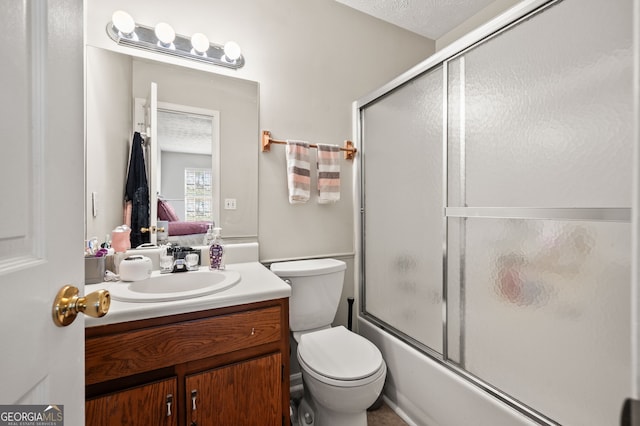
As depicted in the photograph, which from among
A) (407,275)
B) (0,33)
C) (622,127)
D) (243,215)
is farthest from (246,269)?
(622,127)

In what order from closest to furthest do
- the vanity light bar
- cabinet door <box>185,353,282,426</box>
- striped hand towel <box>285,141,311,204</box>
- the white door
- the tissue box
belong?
the white door, cabinet door <box>185,353,282,426</box>, the tissue box, the vanity light bar, striped hand towel <box>285,141,311,204</box>

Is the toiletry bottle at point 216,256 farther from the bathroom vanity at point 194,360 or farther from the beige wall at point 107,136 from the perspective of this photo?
the beige wall at point 107,136

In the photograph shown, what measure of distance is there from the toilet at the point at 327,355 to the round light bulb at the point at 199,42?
1265mm

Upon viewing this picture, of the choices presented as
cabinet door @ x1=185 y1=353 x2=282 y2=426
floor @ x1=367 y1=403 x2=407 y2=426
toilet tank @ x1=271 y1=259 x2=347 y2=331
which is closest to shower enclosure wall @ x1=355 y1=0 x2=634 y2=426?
floor @ x1=367 y1=403 x2=407 y2=426

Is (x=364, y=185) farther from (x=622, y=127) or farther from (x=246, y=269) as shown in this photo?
(x=622, y=127)

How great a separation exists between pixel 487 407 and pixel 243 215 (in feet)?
4.80

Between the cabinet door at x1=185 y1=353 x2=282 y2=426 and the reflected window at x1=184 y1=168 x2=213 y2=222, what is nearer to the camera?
the cabinet door at x1=185 y1=353 x2=282 y2=426

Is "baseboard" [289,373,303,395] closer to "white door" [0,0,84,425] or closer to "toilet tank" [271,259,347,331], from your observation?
"toilet tank" [271,259,347,331]

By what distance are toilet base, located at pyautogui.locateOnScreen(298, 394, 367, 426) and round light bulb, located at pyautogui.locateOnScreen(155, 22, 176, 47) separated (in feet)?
6.59

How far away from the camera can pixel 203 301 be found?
1.00 meters

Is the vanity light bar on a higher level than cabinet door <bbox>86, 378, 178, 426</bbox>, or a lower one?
higher

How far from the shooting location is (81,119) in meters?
0.54

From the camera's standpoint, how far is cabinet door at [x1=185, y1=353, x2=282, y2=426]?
1.01 metres

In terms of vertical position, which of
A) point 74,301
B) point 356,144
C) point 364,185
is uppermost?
point 356,144
